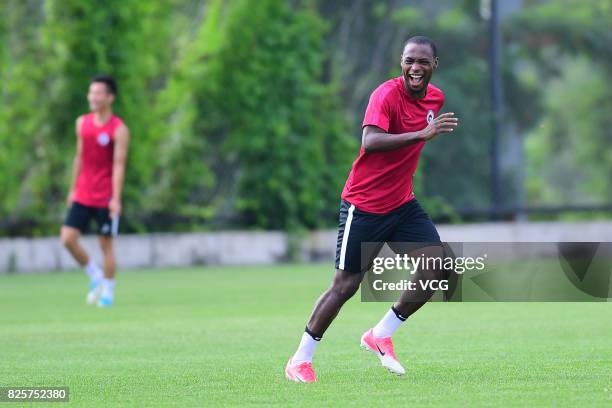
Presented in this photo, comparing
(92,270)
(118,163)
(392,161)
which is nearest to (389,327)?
(392,161)

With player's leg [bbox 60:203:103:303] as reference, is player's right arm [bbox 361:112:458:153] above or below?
above

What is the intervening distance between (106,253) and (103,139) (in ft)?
4.49

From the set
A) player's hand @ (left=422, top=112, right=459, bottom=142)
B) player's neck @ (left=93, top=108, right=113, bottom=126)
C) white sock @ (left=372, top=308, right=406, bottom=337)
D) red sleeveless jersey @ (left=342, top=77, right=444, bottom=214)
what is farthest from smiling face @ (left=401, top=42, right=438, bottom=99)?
player's neck @ (left=93, top=108, right=113, bottom=126)

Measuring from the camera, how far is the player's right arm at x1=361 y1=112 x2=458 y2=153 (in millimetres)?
8305

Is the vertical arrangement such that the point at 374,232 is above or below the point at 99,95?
below

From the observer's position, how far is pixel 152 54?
2489 cm

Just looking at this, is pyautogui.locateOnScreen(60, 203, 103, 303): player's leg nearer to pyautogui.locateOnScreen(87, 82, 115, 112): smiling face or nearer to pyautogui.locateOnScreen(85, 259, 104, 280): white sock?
pyautogui.locateOnScreen(85, 259, 104, 280): white sock

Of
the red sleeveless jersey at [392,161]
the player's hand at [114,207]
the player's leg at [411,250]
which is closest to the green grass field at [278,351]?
the player's leg at [411,250]

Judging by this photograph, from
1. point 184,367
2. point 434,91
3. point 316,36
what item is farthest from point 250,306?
point 316,36

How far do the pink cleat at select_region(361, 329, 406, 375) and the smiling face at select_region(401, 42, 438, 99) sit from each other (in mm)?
1795

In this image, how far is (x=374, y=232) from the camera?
29.6 feet

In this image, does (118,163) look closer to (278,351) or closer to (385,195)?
(278,351)

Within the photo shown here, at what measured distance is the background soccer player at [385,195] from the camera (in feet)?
28.7

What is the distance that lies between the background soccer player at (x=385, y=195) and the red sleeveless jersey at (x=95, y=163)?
7.43m
